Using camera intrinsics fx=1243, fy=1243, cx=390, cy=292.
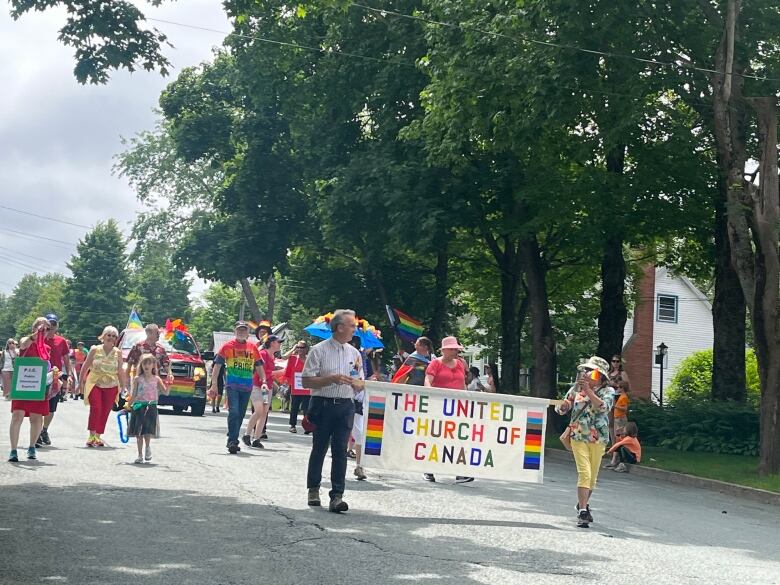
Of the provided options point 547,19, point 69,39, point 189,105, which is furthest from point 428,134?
point 189,105

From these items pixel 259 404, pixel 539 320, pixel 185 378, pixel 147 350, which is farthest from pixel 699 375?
pixel 147 350

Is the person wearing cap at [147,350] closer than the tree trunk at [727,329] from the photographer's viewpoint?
Yes

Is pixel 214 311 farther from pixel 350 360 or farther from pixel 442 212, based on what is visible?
pixel 350 360

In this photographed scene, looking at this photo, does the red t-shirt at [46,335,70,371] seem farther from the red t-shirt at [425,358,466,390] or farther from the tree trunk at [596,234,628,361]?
the tree trunk at [596,234,628,361]

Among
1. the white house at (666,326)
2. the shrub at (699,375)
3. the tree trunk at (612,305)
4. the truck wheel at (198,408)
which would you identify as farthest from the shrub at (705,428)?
the white house at (666,326)

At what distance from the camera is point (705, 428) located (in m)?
27.4

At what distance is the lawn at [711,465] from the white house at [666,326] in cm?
3466

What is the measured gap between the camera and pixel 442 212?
3025 cm

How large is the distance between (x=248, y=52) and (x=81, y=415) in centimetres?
1215

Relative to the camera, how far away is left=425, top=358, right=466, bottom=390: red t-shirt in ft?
50.0

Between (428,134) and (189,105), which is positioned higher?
(189,105)

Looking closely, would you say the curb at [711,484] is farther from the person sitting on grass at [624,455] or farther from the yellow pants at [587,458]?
the yellow pants at [587,458]

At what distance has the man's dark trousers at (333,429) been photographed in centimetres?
1148

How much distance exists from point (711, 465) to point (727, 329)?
6897mm
